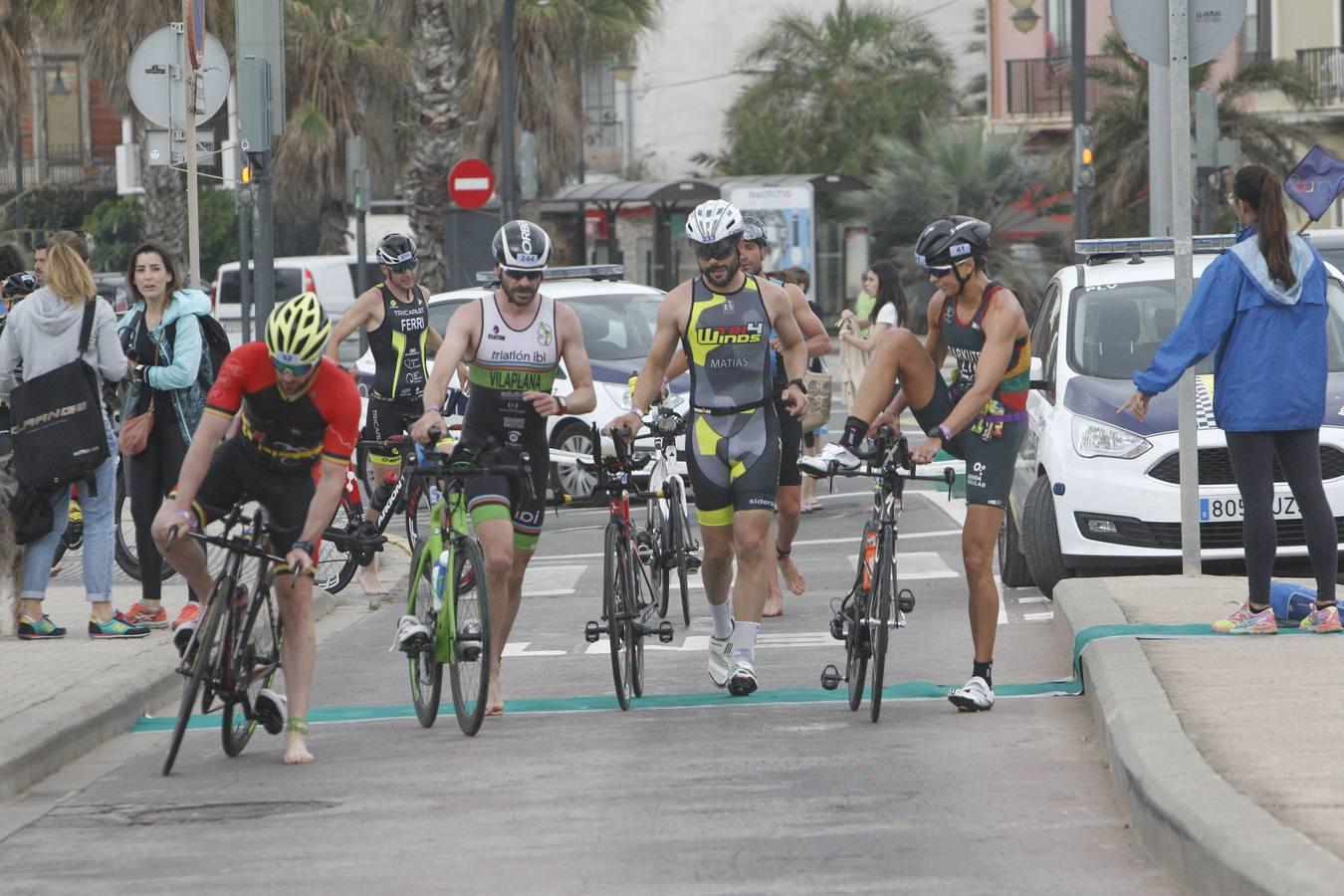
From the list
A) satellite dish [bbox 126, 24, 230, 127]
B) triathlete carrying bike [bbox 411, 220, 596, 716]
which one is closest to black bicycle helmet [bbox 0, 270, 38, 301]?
satellite dish [bbox 126, 24, 230, 127]

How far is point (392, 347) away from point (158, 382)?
2696mm

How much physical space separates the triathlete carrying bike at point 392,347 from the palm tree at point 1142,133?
2761cm

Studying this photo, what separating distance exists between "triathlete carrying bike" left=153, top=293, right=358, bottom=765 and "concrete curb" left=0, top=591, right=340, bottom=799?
1.95 feet

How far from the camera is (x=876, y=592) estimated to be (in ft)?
27.0

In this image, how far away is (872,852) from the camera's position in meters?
6.17

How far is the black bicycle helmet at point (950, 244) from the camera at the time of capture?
8305 millimetres

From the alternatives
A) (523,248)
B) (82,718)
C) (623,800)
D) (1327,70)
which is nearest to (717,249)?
(523,248)

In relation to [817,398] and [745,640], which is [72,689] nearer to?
[745,640]

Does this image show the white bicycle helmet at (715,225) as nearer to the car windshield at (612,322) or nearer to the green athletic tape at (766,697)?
the green athletic tape at (766,697)

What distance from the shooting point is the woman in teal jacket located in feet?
34.8

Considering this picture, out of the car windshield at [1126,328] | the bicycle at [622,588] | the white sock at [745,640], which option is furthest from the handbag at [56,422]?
the car windshield at [1126,328]

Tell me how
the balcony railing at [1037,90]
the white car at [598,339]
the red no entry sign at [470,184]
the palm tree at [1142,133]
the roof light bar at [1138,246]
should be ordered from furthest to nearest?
the balcony railing at [1037,90] < the palm tree at [1142,133] < the red no entry sign at [470,184] < the white car at [598,339] < the roof light bar at [1138,246]

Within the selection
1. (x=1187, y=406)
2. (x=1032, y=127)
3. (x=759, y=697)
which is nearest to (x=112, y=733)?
(x=759, y=697)

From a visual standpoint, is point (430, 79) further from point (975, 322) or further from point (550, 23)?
point (975, 322)
